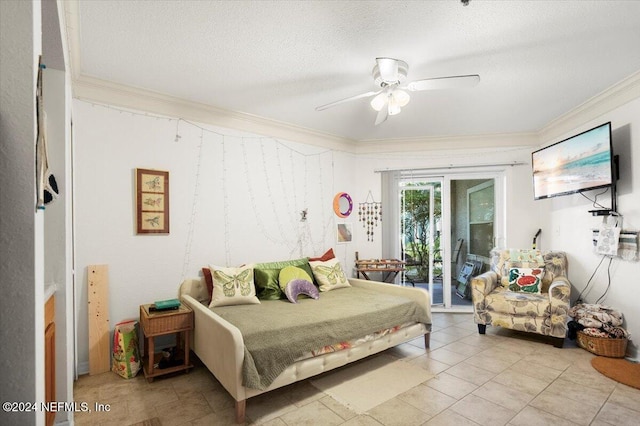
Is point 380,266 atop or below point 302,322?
atop

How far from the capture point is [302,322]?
2.52 meters

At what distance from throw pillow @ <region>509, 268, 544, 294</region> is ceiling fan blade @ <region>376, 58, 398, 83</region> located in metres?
2.76

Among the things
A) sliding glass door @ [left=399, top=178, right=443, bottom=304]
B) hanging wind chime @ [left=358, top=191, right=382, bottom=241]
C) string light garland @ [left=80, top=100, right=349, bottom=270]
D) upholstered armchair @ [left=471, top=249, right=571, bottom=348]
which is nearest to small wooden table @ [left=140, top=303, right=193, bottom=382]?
string light garland @ [left=80, top=100, right=349, bottom=270]

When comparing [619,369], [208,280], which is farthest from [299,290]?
[619,369]

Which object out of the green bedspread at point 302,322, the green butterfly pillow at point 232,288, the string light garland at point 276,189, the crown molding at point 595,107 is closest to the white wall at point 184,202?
the string light garland at point 276,189

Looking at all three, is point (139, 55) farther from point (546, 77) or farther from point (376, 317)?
point (546, 77)

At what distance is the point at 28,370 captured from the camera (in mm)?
826

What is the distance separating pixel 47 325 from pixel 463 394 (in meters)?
2.60

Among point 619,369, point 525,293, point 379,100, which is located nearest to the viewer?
point 379,100

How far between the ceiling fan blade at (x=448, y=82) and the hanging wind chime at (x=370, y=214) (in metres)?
2.43

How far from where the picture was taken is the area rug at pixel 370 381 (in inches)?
92.9

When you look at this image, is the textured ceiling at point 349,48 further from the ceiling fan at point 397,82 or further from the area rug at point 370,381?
the area rug at point 370,381

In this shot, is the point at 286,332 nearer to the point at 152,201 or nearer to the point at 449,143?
the point at 152,201

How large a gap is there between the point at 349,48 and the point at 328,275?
2367mm
